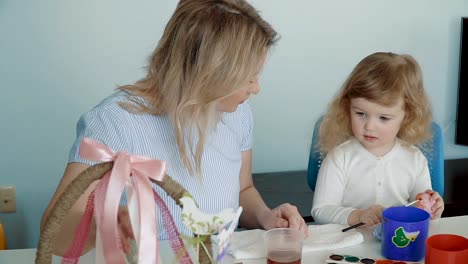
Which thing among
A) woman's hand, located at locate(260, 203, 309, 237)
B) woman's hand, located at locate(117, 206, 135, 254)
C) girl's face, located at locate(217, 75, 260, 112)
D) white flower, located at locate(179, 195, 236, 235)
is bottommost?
woman's hand, located at locate(260, 203, 309, 237)

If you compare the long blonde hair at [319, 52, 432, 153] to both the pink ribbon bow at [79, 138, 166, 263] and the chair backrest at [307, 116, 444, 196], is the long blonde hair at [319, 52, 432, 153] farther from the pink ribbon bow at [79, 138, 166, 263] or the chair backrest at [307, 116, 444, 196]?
the pink ribbon bow at [79, 138, 166, 263]

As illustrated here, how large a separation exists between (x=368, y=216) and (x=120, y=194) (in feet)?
2.60

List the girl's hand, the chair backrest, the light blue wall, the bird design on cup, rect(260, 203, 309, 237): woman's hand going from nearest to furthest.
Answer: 1. the bird design on cup
2. rect(260, 203, 309, 237): woman's hand
3. the girl's hand
4. the chair backrest
5. the light blue wall

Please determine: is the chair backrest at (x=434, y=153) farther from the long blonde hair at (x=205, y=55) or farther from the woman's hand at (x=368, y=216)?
the long blonde hair at (x=205, y=55)

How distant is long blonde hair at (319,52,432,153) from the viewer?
1732 millimetres

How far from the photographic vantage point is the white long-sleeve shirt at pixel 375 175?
5.96 feet

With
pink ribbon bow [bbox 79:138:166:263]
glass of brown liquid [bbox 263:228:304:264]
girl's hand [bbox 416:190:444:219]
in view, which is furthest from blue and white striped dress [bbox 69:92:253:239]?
girl's hand [bbox 416:190:444:219]

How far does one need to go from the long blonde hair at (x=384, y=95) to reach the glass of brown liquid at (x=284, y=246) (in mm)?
567

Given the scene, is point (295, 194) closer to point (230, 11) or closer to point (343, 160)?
point (343, 160)

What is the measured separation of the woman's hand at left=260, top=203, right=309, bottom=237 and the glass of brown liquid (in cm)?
10

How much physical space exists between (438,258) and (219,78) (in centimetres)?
57

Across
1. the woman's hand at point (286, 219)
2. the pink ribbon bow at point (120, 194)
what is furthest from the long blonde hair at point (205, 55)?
the pink ribbon bow at point (120, 194)

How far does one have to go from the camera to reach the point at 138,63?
243 centimetres

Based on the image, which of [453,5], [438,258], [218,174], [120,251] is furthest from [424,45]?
[120,251]
